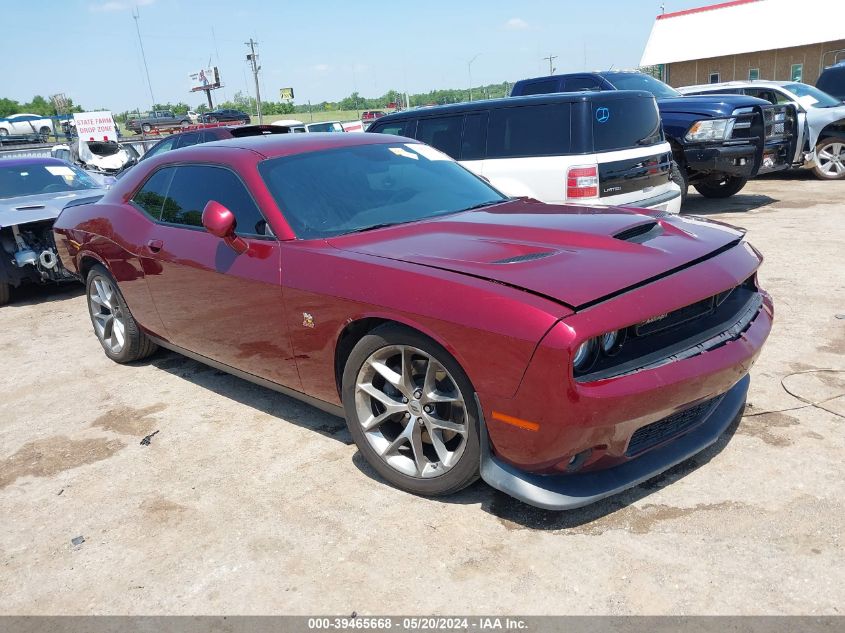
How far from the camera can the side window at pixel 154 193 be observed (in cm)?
456

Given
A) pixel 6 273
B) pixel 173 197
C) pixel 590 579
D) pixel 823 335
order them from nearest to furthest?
1. pixel 590 579
2. pixel 173 197
3. pixel 823 335
4. pixel 6 273

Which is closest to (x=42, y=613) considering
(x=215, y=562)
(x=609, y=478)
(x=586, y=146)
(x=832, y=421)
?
(x=215, y=562)

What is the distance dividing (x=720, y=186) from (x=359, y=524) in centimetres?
1020

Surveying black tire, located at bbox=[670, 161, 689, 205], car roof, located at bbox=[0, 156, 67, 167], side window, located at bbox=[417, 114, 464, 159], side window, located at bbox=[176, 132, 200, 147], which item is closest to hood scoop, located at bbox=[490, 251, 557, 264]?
side window, located at bbox=[417, 114, 464, 159]

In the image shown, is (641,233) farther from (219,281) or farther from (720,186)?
(720,186)

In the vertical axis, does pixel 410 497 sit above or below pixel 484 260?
below

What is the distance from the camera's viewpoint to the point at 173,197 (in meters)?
4.45

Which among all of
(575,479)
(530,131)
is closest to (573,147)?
(530,131)

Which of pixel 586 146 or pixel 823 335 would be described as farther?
pixel 586 146

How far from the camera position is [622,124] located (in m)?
6.89

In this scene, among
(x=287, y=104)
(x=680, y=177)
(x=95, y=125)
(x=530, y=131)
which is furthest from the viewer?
(x=287, y=104)

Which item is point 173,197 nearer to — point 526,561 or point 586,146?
point 526,561

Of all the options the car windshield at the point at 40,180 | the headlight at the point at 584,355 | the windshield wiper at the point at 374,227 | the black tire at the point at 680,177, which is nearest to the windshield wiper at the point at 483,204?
the windshield wiper at the point at 374,227

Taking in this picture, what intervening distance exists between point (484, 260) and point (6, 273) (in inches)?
251
